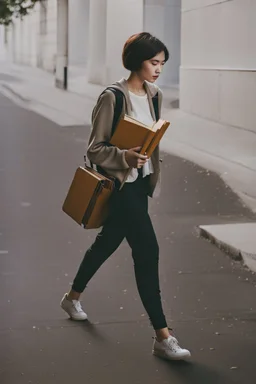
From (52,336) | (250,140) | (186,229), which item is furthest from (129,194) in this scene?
(250,140)

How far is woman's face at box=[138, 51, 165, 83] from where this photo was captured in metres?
4.82

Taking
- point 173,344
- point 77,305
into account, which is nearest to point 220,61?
point 77,305

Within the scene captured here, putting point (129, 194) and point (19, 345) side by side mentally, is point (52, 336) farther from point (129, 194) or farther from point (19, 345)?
point (129, 194)

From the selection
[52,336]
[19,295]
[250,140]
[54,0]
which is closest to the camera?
[52,336]

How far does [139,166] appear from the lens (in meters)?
4.72

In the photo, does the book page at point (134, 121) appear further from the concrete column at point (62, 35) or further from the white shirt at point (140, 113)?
the concrete column at point (62, 35)

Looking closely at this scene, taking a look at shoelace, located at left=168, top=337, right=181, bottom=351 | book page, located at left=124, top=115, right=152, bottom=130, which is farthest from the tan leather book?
shoelace, located at left=168, top=337, right=181, bottom=351

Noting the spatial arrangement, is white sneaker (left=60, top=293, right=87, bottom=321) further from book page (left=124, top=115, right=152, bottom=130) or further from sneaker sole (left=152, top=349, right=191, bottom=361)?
book page (left=124, top=115, right=152, bottom=130)

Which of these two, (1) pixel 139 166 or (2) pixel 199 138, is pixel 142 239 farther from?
(2) pixel 199 138

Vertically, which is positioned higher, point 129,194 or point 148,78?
point 148,78

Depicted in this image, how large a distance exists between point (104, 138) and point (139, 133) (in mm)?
242

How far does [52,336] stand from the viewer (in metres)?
5.18

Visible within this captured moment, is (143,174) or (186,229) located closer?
(143,174)

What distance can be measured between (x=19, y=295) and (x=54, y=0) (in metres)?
41.3
